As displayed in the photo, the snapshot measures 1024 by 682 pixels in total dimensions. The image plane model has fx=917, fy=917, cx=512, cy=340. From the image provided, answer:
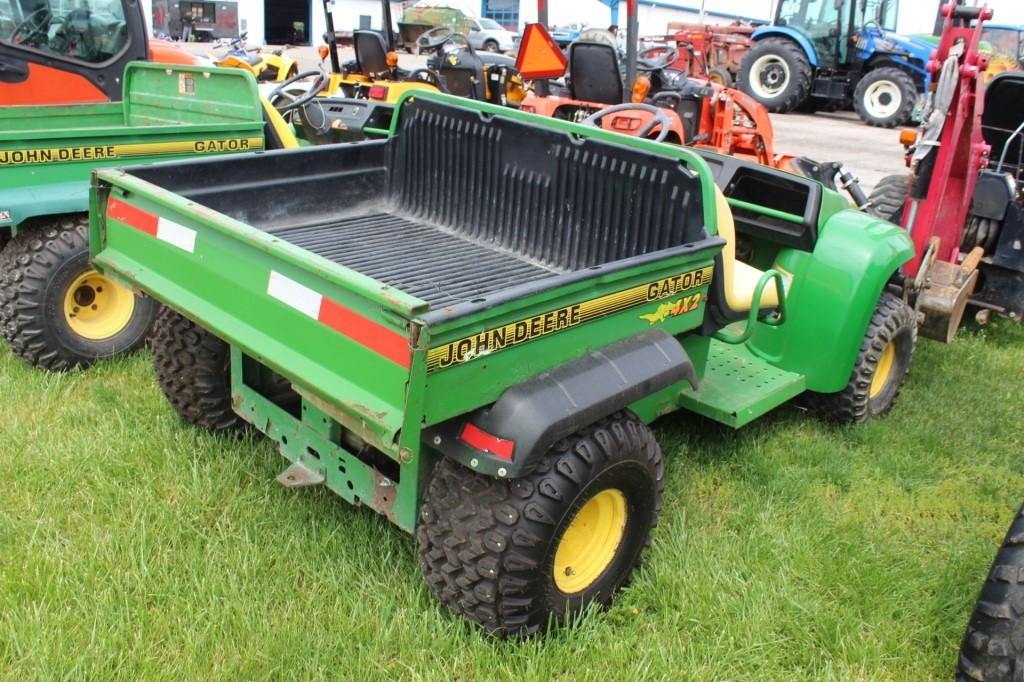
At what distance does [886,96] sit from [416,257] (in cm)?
1375

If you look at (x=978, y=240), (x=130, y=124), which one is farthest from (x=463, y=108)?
(x=978, y=240)

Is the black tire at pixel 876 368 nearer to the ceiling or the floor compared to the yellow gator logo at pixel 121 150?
nearer to the floor

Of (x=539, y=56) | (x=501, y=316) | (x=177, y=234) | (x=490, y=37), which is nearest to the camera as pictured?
(x=501, y=316)

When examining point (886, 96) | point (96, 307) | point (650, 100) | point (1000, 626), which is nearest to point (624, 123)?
point (650, 100)

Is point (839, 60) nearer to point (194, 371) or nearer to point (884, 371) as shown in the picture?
point (884, 371)

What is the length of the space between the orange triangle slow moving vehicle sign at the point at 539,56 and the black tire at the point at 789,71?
8.67 m

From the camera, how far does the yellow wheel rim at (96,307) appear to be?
13.2 feet

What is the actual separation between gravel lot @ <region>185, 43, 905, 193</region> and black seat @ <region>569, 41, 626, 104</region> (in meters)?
3.83

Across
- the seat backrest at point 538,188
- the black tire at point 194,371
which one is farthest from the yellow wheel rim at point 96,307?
the seat backrest at point 538,188

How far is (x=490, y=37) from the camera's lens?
91.5ft

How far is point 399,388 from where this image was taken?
80.6 inches

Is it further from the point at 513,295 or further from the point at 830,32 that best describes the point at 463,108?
the point at 830,32

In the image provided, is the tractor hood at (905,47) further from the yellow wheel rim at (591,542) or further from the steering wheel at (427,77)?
the yellow wheel rim at (591,542)

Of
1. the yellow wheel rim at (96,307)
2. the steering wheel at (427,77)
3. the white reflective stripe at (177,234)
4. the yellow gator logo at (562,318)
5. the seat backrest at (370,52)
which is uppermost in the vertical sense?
the seat backrest at (370,52)
